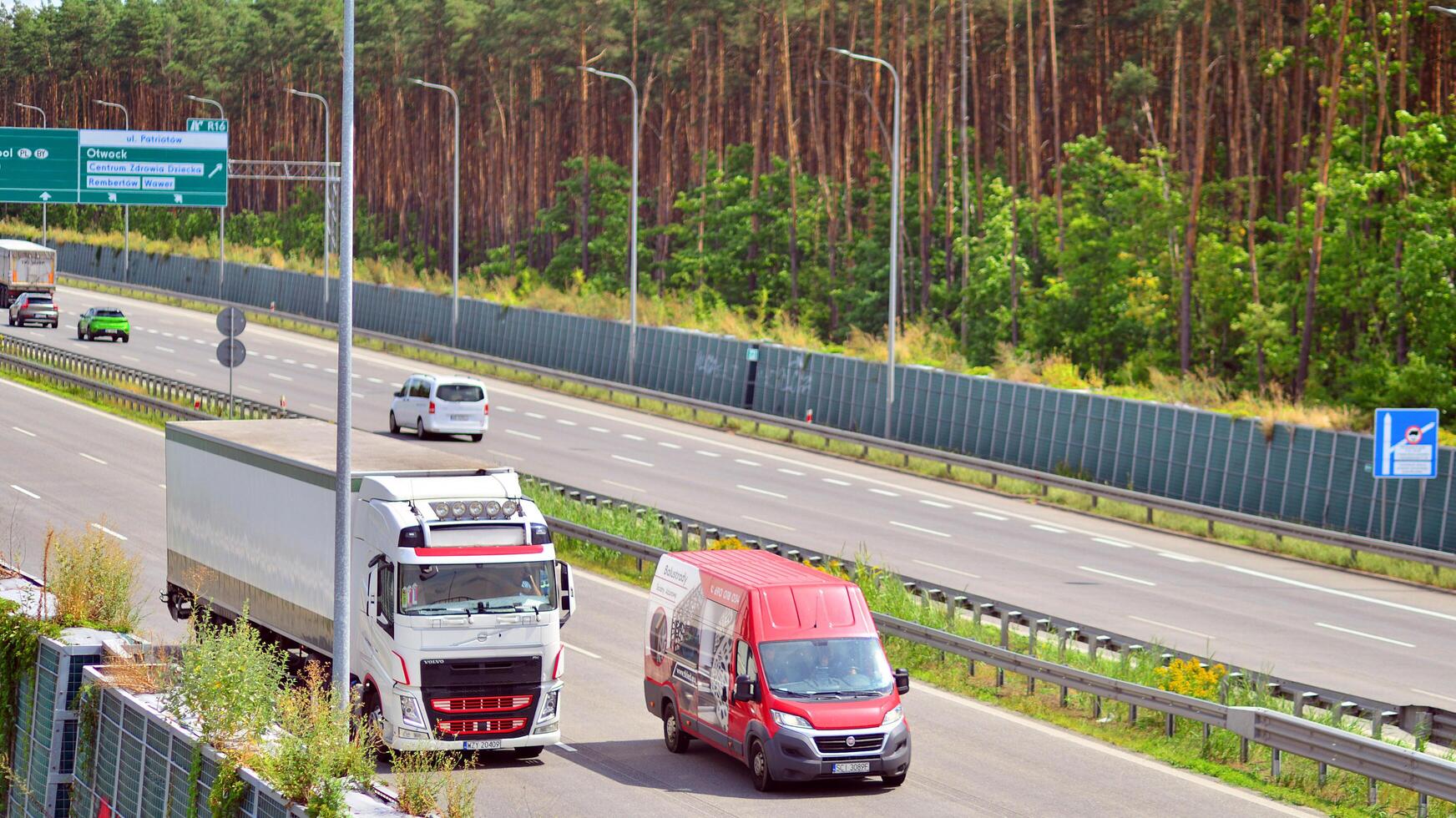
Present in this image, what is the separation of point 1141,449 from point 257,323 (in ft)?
149

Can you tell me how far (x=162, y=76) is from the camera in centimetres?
14738

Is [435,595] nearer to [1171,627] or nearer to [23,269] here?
[1171,627]

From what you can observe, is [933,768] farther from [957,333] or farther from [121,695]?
[957,333]

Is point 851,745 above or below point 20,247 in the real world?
below

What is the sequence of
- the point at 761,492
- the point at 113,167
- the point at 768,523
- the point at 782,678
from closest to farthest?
the point at 782,678
the point at 768,523
the point at 761,492
the point at 113,167

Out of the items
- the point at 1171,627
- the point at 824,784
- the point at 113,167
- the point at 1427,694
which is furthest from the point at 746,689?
the point at 113,167

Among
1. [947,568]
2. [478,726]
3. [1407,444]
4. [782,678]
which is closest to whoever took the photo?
[782,678]

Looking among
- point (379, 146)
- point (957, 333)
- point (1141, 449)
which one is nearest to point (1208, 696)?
point (1141, 449)

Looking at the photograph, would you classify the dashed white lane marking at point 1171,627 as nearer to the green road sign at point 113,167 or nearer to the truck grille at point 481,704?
the truck grille at point 481,704

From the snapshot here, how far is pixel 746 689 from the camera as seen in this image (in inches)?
A: 661

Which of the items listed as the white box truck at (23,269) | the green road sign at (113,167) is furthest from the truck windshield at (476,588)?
the white box truck at (23,269)

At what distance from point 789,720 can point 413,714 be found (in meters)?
3.50

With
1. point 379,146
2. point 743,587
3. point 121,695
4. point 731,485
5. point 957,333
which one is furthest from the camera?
point 379,146

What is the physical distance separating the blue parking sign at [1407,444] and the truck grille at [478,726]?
1950cm
